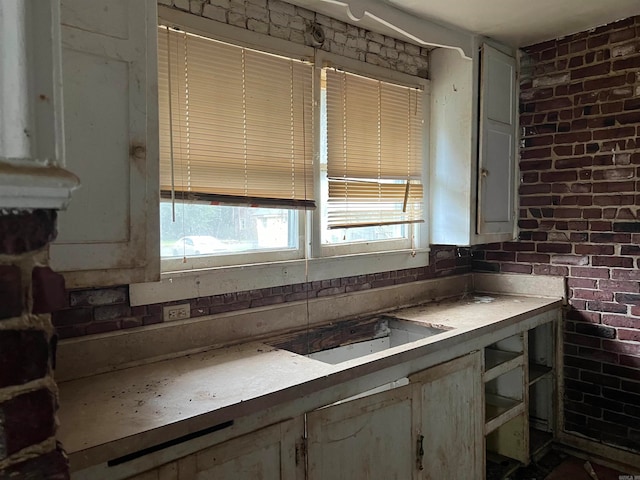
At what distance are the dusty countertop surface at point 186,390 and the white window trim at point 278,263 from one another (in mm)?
295

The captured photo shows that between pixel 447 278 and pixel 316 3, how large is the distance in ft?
6.71

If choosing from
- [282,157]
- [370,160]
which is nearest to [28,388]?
[282,157]

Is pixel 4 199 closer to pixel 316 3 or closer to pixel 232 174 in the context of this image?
pixel 232 174

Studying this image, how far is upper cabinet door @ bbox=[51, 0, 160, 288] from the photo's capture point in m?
1.50

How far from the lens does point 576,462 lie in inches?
126

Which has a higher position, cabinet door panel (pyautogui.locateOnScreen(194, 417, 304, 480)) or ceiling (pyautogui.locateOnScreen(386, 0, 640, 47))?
ceiling (pyautogui.locateOnScreen(386, 0, 640, 47))

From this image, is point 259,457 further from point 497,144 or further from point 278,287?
point 497,144

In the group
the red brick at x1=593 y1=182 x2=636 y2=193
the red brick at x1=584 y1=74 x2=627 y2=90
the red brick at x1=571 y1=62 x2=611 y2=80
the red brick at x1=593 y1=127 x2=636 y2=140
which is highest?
the red brick at x1=571 y1=62 x2=611 y2=80

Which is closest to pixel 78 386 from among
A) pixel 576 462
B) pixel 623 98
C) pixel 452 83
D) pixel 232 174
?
pixel 232 174

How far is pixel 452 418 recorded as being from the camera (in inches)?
96.0

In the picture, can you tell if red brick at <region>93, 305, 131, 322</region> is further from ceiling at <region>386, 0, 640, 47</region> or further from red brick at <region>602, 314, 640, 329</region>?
red brick at <region>602, 314, 640, 329</region>

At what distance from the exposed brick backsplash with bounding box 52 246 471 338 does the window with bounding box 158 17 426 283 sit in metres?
0.10

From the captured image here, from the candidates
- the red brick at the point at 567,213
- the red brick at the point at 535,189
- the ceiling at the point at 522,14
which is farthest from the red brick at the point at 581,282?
the ceiling at the point at 522,14

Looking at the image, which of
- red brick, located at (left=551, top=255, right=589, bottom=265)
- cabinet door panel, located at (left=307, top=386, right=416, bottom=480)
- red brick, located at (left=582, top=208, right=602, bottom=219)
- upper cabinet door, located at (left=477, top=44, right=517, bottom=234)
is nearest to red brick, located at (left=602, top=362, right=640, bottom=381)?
red brick, located at (left=551, top=255, right=589, bottom=265)
